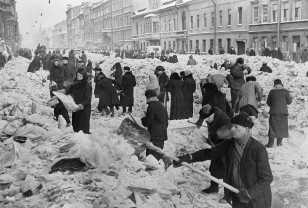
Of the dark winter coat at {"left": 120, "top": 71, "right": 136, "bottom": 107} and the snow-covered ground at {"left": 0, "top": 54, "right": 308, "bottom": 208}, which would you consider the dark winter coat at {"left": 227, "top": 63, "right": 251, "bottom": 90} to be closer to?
the snow-covered ground at {"left": 0, "top": 54, "right": 308, "bottom": 208}

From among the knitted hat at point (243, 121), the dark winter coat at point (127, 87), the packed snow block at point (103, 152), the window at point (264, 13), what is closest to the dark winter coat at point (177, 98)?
the dark winter coat at point (127, 87)

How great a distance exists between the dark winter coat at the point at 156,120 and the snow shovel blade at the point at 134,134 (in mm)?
173

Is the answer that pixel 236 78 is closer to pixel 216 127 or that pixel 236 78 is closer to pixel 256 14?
pixel 216 127

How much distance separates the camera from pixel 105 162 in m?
5.48

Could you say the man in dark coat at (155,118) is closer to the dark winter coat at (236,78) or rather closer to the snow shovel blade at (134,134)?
the snow shovel blade at (134,134)

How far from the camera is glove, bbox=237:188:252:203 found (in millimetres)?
3762

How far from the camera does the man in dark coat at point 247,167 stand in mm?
3717

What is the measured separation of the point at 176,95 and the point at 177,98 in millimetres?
90

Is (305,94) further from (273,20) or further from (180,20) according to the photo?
(180,20)

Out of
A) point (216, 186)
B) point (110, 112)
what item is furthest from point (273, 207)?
point (110, 112)

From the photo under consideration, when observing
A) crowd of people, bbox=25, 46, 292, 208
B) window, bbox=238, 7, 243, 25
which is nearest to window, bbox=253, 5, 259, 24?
window, bbox=238, 7, 243, 25

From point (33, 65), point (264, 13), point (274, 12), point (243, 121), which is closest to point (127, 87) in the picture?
point (33, 65)

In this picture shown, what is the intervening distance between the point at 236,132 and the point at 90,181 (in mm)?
2253

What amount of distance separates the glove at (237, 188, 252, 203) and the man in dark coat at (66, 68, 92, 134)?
423cm
